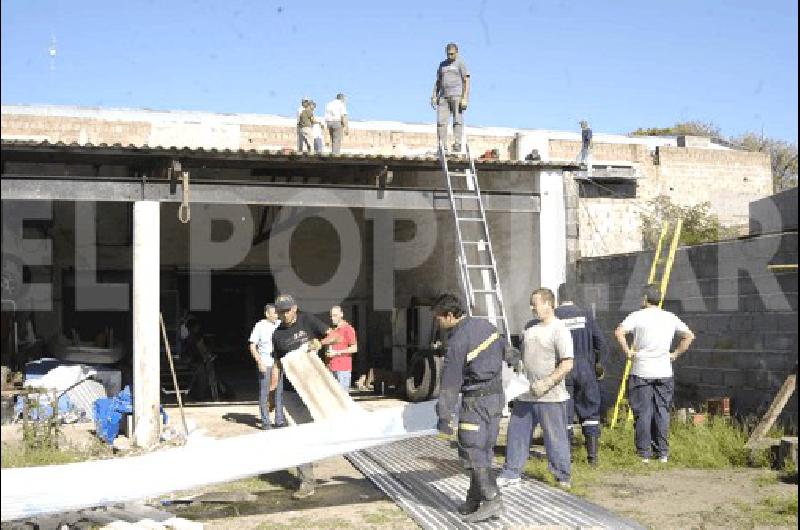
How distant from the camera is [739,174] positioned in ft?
90.5

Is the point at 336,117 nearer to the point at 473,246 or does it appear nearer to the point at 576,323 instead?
the point at 473,246

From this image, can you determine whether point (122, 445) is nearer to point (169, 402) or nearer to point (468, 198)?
point (169, 402)

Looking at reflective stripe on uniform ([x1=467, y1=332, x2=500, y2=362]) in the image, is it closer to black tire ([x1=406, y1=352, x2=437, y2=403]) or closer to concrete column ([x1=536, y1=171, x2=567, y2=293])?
concrete column ([x1=536, y1=171, x2=567, y2=293])

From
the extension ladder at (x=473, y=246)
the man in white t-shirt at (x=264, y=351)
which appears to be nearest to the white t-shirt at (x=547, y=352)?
the extension ladder at (x=473, y=246)

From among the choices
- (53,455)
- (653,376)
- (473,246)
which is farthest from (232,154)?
(653,376)

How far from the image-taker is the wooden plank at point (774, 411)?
350 inches

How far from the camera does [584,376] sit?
350 inches

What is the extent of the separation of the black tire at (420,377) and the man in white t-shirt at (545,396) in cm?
734

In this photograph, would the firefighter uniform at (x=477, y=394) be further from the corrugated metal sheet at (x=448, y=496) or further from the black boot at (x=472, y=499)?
the corrugated metal sheet at (x=448, y=496)

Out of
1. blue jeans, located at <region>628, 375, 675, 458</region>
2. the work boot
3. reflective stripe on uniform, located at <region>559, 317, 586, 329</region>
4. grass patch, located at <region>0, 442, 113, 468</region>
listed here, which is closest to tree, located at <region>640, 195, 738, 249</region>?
blue jeans, located at <region>628, 375, 675, 458</region>

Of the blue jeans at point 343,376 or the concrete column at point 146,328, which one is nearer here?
the blue jeans at point 343,376

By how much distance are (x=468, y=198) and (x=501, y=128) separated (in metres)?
18.4

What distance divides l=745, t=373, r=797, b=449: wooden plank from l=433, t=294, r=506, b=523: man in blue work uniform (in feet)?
11.2

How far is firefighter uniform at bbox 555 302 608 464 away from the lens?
8.87m
